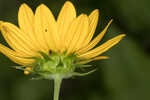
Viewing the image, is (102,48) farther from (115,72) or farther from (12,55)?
(115,72)

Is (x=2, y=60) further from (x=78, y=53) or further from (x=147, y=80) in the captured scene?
(x=78, y=53)

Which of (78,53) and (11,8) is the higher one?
(11,8)

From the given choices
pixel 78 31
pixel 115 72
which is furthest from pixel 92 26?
pixel 115 72

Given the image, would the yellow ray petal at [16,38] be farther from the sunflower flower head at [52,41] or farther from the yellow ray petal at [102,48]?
the yellow ray petal at [102,48]

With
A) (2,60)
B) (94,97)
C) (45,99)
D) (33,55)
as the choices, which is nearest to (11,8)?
(2,60)

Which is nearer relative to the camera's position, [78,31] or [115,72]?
[78,31]

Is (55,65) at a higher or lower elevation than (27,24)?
lower

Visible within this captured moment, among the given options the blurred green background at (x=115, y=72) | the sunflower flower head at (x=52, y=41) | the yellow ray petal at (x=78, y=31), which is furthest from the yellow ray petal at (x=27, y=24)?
the blurred green background at (x=115, y=72)
